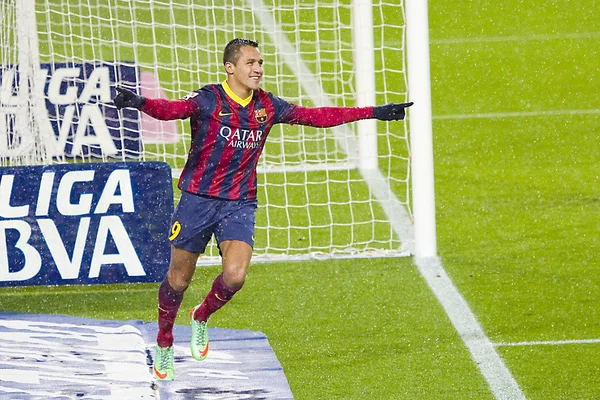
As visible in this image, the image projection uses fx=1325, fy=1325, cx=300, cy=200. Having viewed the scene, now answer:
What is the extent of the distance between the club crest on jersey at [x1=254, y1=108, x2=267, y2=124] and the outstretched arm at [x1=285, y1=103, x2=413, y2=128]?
18 cm

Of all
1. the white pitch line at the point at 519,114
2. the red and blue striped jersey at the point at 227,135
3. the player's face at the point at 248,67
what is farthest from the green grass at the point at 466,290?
the player's face at the point at 248,67

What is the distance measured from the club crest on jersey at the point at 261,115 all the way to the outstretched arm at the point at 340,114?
0.59ft

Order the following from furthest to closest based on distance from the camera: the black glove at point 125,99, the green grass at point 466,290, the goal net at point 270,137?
the goal net at point 270,137
the green grass at point 466,290
the black glove at point 125,99

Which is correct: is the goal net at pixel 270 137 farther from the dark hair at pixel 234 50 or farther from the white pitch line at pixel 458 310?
the dark hair at pixel 234 50

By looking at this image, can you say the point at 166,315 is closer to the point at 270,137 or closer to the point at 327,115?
the point at 327,115

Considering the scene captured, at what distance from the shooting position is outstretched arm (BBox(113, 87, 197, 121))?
254 inches

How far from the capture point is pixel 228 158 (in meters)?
7.14

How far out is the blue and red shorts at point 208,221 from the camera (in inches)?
282

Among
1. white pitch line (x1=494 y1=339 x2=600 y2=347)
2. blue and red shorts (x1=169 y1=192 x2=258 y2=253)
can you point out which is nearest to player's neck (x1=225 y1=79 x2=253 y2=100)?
blue and red shorts (x1=169 y1=192 x2=258 y2=253)

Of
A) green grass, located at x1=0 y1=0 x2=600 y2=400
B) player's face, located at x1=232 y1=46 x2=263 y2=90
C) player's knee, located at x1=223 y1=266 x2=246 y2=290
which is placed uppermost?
player's face, located at x1=232 y1=46 x2=263 y2=90

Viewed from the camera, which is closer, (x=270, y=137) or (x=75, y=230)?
(x=75, y=230)

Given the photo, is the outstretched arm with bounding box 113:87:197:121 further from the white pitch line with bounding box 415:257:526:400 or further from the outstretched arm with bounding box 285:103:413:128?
the white pitch line with bounding box 415:257:526:400

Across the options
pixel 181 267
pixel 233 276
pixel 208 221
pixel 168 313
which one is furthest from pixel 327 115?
pixel 168 313

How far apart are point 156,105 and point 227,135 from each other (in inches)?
20.1
